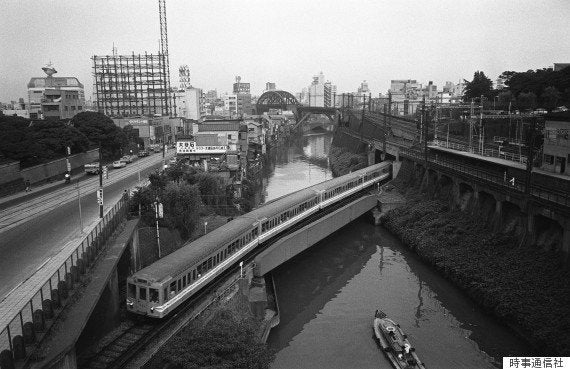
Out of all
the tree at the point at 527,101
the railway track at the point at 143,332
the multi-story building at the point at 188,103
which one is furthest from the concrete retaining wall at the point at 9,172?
the multi-story building at the point at 188,103

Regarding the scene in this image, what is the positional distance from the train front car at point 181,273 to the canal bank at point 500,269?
36.7 ft

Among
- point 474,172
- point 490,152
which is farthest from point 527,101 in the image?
point 474,172

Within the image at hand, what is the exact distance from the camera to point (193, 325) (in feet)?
51.1

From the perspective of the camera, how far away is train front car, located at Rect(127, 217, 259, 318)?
1471 centimetres

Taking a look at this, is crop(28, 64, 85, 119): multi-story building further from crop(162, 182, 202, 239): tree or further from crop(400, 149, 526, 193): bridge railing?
crop(400, 149, 526, 193): bridge railing

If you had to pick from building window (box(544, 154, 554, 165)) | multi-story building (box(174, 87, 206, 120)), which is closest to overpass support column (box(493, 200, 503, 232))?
building window (box(544, 154, 554, 165))

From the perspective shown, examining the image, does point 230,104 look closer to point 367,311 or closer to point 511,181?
point 511,181

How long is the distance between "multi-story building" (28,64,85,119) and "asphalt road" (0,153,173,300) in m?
26.6

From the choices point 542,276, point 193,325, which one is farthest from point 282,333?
point 542,276

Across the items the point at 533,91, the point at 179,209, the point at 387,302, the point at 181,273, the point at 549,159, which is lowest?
the point at 387,302

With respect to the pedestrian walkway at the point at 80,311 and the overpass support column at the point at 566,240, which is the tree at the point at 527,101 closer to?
the overpass support column at the point at 566,240

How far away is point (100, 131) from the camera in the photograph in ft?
154

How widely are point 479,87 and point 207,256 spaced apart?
194ft

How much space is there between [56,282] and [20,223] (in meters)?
9.53
